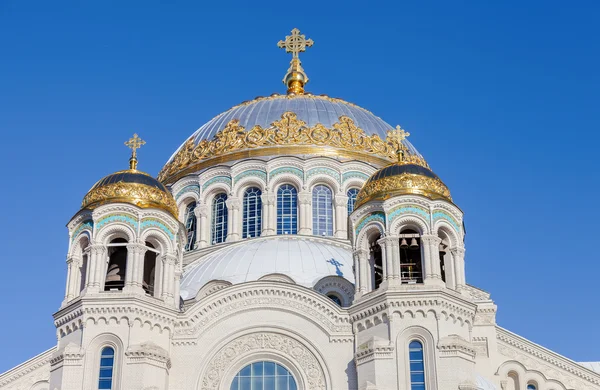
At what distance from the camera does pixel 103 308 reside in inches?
972

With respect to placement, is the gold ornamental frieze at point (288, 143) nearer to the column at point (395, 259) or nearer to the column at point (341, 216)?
the column at point (341, 216)

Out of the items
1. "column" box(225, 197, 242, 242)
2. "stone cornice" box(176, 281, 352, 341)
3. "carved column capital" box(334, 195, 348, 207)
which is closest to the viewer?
"stone cornice" box(176, 281, 352, 341)

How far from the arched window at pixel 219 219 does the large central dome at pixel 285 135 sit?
1.33 metres

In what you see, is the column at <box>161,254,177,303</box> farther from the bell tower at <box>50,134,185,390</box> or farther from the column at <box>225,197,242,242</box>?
the column at <box>225,197,242,242</box>

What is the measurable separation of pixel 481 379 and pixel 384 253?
362 cm

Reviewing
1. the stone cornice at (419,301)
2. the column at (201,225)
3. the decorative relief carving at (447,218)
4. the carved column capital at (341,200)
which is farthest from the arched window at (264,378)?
the carved column capital at (341,200)

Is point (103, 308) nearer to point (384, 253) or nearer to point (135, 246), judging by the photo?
point (135, 246)

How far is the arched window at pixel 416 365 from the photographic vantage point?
2383 centimetres

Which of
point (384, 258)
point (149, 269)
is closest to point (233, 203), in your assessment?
point (149, 269)

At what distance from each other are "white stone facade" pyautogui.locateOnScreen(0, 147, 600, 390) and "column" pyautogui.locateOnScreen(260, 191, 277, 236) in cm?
523

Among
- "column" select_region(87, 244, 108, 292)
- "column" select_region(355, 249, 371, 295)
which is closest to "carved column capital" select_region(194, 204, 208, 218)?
"column" select_region(87, 244, 108, 292)

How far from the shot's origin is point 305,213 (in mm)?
32719

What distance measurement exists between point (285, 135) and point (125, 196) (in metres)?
9.36

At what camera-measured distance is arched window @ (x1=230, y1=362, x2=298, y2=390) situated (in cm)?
2477
